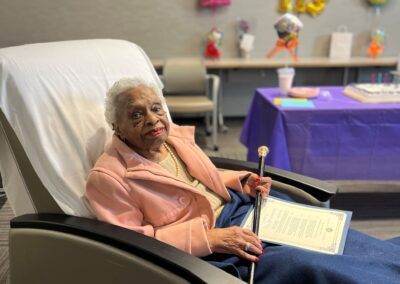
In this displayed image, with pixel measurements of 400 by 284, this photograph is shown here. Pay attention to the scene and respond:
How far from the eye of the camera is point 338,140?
2.04 m

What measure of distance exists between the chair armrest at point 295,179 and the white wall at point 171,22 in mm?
2786

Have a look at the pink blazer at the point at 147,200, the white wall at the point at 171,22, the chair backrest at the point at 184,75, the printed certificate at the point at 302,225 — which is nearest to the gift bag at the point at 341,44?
the white wall at the point at 171,22

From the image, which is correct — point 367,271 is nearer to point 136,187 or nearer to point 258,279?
point 258,279

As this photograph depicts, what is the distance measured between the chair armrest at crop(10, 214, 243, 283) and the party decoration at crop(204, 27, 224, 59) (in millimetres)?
3150

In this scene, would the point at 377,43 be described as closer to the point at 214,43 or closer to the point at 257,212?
the point at 214,43

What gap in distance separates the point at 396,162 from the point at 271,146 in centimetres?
70

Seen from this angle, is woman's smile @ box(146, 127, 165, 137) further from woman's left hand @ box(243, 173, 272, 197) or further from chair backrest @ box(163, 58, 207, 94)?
chair backrest @ box(163, 58, 207, 94)

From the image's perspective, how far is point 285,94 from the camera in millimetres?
2354

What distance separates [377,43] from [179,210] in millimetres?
3678

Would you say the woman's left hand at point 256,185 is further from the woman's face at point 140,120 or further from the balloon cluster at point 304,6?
the balloon cluster at point 304,6

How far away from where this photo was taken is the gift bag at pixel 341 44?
4.07 metres

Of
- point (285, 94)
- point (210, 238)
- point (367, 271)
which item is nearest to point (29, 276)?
point (210, 238)

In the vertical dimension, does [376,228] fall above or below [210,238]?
below

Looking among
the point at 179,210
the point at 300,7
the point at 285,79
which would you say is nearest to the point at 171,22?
the point at 300,7
